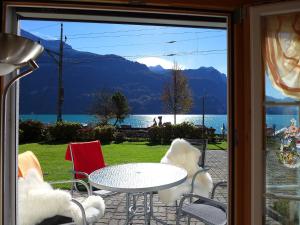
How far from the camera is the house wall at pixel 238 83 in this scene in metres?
1.93

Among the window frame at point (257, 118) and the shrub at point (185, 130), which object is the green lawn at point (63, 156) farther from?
the window frame at point (257, 118)

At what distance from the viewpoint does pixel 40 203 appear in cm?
219

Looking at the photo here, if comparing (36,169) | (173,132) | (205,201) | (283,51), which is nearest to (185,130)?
(173,132)

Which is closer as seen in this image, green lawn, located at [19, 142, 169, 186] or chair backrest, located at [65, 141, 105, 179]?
chair backrest, located at [65, 141, 105, 179]

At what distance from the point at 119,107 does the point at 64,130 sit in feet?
13.3

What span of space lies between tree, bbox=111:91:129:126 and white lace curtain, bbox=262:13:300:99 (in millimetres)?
12830

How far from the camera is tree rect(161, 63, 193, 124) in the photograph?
14258 millimetres

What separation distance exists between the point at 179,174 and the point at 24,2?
2028mm

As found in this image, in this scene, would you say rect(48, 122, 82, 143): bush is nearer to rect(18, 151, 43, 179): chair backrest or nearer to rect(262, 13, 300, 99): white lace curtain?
rect(18, 151, 43, 179): chair backrest

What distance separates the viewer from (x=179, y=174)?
287cm

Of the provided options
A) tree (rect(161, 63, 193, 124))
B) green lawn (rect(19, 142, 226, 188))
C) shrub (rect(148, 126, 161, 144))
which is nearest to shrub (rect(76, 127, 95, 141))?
green lawn (rect(19, 142, 226, 188))

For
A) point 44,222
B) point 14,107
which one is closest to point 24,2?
point 14,107

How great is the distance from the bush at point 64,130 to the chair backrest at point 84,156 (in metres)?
7.49

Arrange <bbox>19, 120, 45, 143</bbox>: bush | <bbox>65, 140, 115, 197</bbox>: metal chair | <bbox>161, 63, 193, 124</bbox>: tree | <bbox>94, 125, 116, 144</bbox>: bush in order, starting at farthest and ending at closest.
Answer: <bbox>161, 63, 193, 124</bbox>: tree, <bbox>94, 125, 116, 144</bbox>: bush, <bbox>19, 120, 45, 143</bbox>: bush, <bbox>65, 140, 115, 197</bbox>: metal chair
